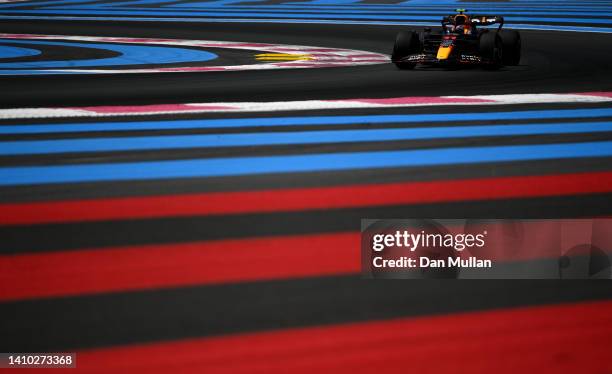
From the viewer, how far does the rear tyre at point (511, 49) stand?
42.1ft

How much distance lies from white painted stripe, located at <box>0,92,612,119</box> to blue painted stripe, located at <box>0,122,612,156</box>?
4.51ft

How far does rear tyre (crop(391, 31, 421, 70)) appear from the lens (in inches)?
494

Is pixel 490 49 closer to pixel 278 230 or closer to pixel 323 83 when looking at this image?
pixel 323 83

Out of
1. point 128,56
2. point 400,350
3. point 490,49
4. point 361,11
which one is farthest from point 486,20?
point 361,11

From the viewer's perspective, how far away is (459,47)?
492 inches

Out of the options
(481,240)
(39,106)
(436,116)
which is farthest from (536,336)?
(39,106)

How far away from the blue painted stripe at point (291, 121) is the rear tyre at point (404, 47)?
4188mm

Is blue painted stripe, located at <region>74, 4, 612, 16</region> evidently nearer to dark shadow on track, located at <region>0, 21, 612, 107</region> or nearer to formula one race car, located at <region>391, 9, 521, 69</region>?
dark shadow on track, located at <region>0, 21, 612, 107</region>

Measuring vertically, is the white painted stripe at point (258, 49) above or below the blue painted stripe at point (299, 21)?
above

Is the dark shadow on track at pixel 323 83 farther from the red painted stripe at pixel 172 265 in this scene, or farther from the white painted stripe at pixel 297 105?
the red painted stripe at pixel 172 265

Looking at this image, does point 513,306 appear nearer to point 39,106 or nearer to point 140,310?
point 140,310

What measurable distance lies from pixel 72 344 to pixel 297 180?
2413 mm

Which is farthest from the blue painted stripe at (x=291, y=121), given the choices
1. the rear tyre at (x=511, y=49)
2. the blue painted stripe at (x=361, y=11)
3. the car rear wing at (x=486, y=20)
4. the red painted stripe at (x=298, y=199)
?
the blue painted stripe at (x=361, y=11)

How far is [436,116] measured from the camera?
8.12 m
